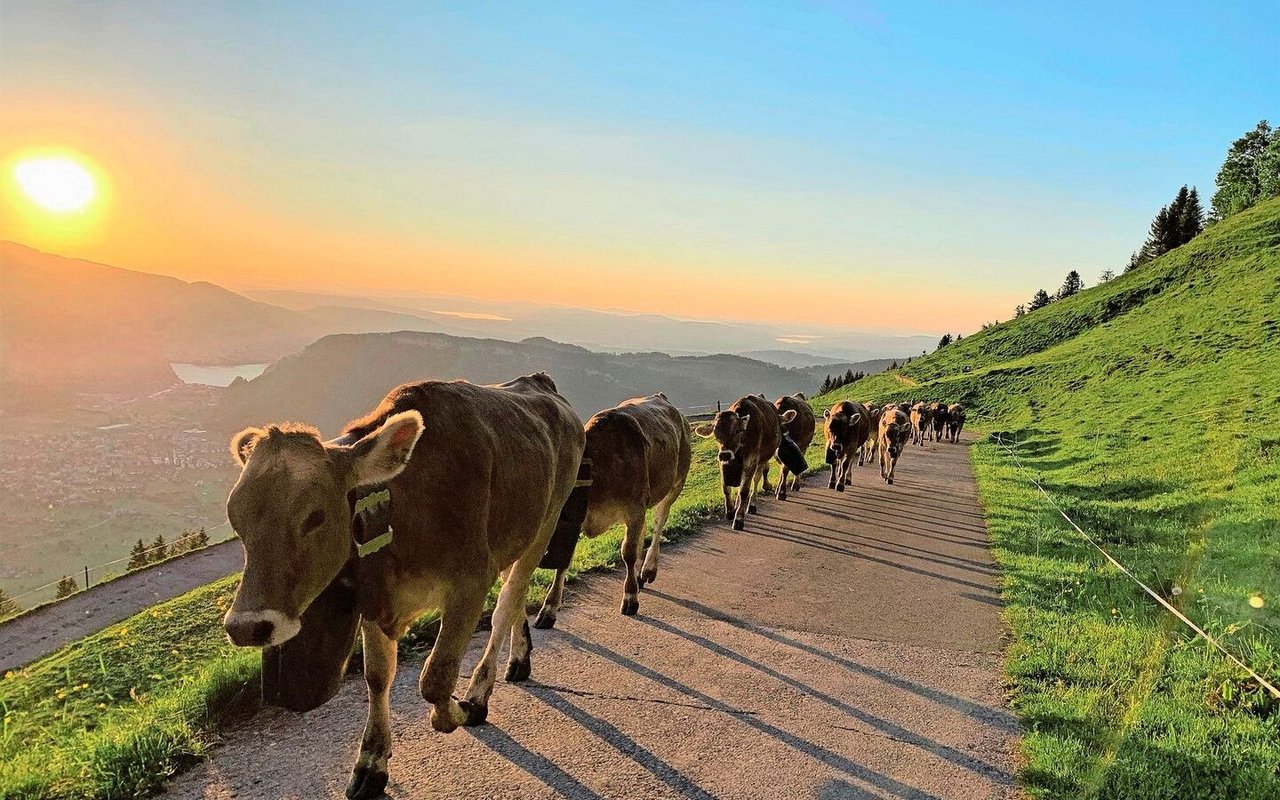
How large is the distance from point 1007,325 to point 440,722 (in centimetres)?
8811

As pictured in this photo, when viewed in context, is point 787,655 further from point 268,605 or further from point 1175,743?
point 268,605

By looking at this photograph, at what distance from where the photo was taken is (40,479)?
13425 cm

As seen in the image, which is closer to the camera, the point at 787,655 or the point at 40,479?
the point at 787,655

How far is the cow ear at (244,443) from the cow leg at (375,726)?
1.43 metres

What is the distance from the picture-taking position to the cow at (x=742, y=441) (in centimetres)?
1334

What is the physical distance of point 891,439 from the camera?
2198 cm

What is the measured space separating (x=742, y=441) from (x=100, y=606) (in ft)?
92.7

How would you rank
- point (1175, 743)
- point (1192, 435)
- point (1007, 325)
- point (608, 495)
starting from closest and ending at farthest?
1. point (1175, 743)
2. point (608, 495)
3. point (1192, 435)
4. point (1007, 325)

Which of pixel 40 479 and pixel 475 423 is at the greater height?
pixel 475 423

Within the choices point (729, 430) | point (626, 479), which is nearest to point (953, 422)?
point (729, 430)

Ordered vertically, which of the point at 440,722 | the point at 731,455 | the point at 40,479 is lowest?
the point at 40,479

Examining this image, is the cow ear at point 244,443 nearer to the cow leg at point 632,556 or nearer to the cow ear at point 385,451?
the cow ear at point 385,451

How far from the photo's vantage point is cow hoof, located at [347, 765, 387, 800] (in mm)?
4203

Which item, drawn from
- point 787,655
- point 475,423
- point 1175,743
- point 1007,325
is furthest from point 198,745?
point 1007,325
